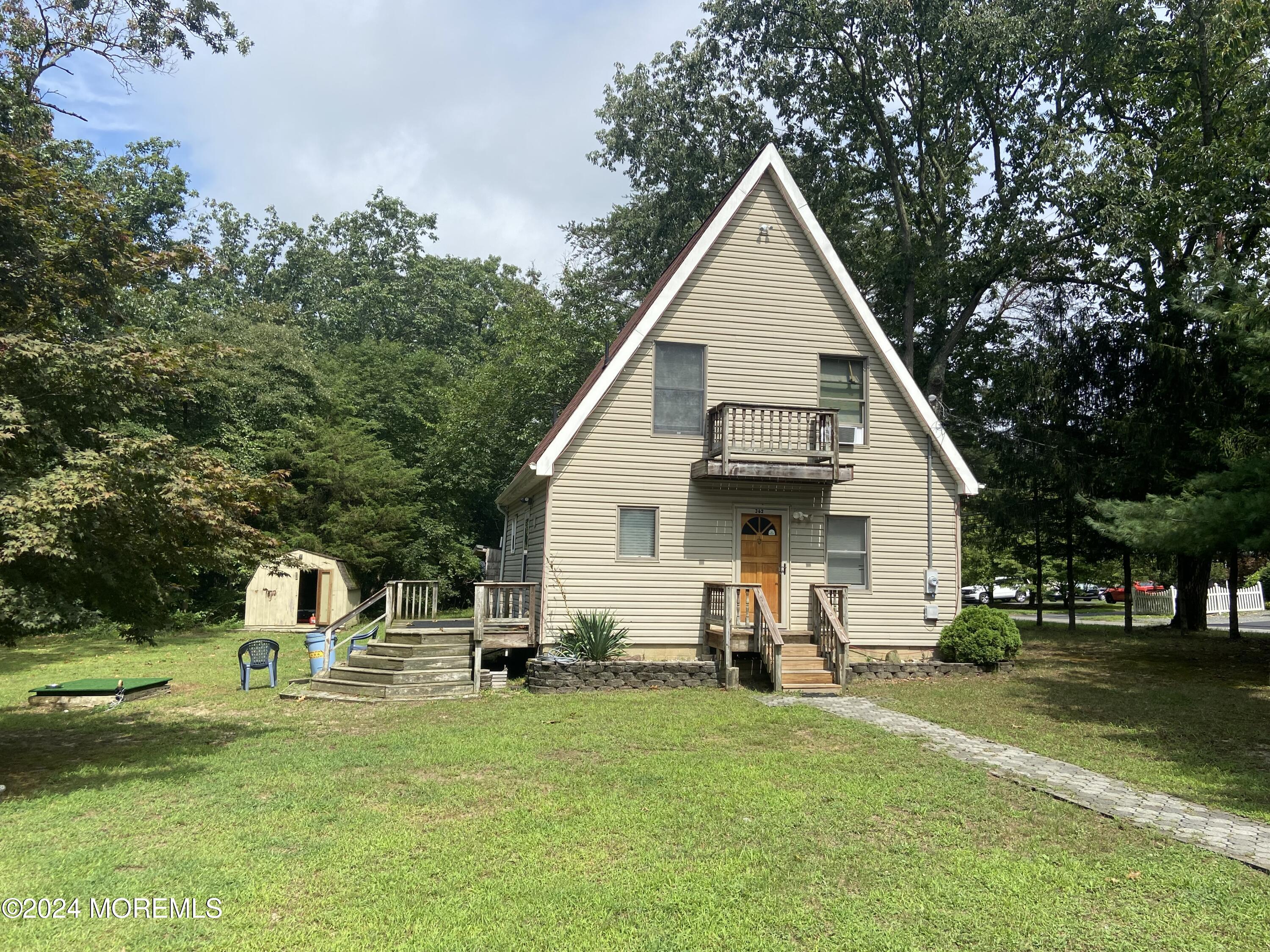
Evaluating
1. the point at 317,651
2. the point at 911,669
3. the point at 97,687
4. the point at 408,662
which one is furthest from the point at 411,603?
the point at 911,669

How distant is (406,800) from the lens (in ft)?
22.4

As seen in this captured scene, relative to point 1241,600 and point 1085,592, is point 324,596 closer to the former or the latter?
point 1241,600

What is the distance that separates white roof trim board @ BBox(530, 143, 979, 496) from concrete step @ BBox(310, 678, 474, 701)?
4.91 metres

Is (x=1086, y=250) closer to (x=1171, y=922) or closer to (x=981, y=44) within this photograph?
(x=981, y=44)

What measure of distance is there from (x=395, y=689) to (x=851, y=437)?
9.18 m

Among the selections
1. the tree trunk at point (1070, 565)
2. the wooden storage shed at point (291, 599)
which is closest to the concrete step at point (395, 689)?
the wooden storage shed at point (291, 599)

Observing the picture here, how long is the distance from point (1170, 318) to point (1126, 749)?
1482 centimetres

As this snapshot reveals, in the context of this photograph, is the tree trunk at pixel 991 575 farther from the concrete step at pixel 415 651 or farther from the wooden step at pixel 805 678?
the concrete step at pixel 415 651

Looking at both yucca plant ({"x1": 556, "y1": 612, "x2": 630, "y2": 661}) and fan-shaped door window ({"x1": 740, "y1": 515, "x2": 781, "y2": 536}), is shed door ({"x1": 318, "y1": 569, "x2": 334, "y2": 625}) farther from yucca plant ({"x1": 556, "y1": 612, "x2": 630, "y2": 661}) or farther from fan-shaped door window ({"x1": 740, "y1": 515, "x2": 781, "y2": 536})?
fan-shaped door window ({"x1": 740, "y1": 515, "x2": 781, "y2": 536})

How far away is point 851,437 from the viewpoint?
15.1 meters

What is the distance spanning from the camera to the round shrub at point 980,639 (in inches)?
571

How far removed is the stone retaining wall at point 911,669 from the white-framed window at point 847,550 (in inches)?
60.0

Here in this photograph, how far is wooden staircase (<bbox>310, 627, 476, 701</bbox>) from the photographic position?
12461 mm

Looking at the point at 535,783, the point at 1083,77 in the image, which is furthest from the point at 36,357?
the point at 1083,77
